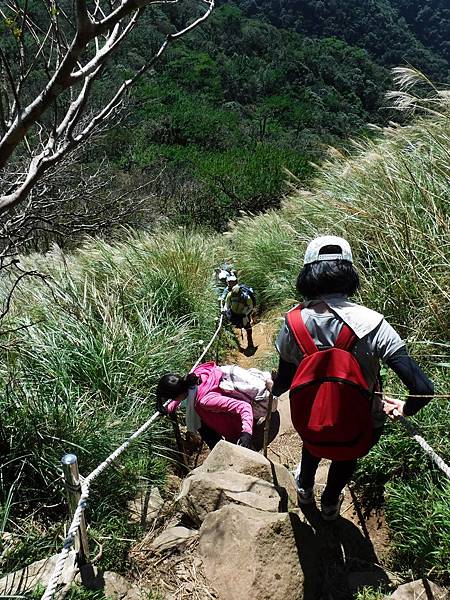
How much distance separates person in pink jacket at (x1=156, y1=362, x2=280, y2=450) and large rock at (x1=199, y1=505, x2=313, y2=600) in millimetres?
1100

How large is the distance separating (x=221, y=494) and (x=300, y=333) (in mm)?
889

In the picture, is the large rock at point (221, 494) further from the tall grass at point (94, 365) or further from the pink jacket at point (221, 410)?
the pink jacket at point (221, 410)

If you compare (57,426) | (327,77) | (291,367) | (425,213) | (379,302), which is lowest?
(327,77)

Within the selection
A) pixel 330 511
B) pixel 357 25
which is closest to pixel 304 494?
pixel 330 511

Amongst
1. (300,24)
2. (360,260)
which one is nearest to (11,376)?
(360,260)

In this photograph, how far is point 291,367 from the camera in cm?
222

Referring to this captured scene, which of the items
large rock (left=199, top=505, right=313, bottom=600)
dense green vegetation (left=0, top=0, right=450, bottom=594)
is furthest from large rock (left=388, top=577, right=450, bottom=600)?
large rock (left=199, top=505, right=313, bottom=600)

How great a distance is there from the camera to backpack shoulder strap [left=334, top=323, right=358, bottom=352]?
1.89 metres

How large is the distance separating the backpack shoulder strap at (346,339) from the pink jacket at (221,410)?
4.93 ft

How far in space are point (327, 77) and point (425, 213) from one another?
2979 inches

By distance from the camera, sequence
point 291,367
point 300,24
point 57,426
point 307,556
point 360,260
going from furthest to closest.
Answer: point 300,24, point 360,260, point 57,426, point 291,367, point 307,556

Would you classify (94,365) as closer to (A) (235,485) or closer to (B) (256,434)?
(B) (256,434)

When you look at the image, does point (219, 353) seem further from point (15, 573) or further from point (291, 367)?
point (15, 573)

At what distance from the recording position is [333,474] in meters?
2.31
